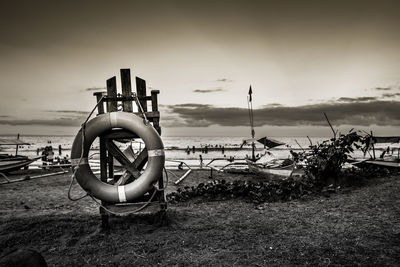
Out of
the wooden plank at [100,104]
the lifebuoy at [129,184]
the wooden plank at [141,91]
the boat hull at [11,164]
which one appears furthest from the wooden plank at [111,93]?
the boat hull at [11,164]

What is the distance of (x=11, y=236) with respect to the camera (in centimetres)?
423

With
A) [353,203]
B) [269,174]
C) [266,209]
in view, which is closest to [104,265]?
[266,209]

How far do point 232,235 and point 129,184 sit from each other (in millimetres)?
1874

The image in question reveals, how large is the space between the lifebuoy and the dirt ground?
58cm

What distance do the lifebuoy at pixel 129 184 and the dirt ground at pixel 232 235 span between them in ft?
1.91

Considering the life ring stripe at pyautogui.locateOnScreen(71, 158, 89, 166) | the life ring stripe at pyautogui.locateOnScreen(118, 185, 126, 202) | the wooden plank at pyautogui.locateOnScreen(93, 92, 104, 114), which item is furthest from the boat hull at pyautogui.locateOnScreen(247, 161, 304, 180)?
the life ring stripe at pyautogui.locateOnScreen(71, 158, 89, 166)

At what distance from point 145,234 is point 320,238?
2623mm

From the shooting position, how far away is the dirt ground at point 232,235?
3447mm

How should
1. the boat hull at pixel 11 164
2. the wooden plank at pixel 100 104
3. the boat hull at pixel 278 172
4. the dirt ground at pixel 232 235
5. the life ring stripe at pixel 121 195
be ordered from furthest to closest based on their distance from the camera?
the boat hull at pixel 11 164 < the boat hull at pixel 278 172 < the wooden plank at pixel 100 104 < the life ring stripe at pixel 121 195 < the dirt ground at pixel 232 235

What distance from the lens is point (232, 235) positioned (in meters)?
4.16

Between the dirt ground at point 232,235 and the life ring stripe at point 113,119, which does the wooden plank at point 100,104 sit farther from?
the dirt ground at point 232,235

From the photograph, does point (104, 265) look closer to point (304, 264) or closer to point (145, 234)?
point (145, 234)

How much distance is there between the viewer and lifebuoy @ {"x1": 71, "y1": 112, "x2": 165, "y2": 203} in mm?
4586

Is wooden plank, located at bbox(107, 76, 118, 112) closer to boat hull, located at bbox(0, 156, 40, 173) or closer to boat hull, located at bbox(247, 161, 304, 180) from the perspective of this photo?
boat hull, located at bbox(247, 161, 304, 180)
